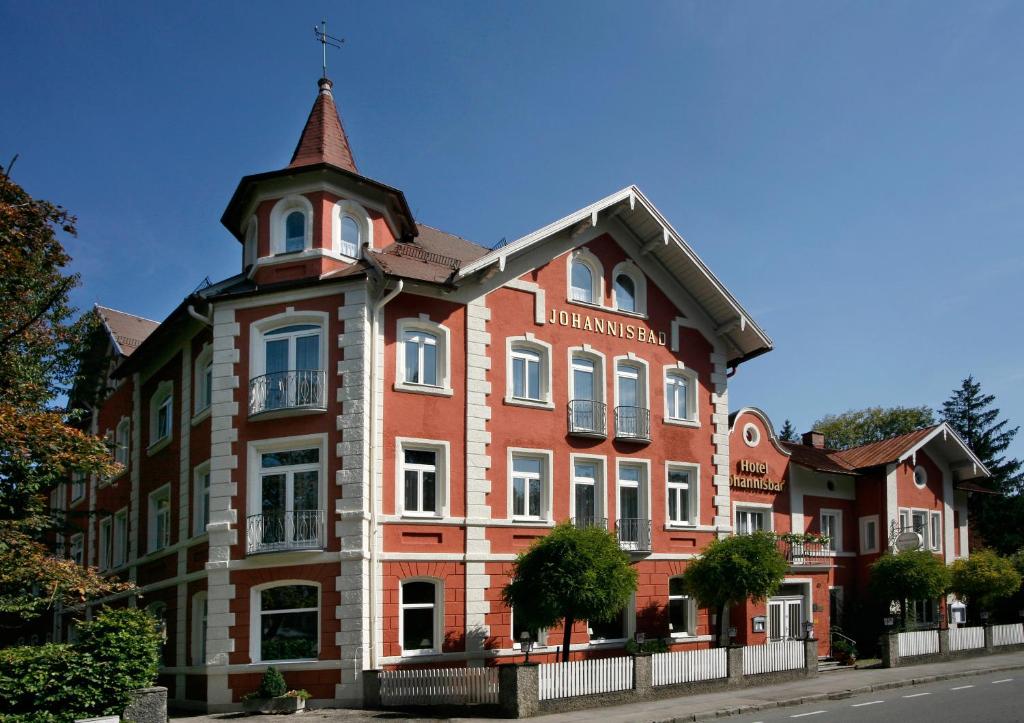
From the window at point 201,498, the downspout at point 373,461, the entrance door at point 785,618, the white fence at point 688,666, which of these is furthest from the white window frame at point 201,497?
the entrance door at point 785,618

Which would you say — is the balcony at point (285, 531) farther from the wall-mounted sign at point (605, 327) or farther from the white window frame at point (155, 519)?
the wall-mounted sign at point (605, 327)

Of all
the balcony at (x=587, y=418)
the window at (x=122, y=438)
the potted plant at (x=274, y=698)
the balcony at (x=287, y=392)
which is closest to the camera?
the potted plant at (x=274, y=698)

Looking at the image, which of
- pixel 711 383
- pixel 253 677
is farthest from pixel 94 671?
pixel 711 383

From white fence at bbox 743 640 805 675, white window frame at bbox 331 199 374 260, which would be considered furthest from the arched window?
white fence at bbox 743 640 805 675

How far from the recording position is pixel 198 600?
25.7 meters

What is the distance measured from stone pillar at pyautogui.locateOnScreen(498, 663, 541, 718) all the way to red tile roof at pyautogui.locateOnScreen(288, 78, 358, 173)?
12640mm

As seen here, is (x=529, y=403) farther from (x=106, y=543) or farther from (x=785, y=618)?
(x=106, y=543)

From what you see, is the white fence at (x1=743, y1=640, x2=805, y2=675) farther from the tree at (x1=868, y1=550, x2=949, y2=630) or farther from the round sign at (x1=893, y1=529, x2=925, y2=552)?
the round sign at (x1=893, y1=529, x2=925, y2=552)

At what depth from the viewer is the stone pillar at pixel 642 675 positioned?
2262cm

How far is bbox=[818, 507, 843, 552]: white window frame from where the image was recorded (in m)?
35.6

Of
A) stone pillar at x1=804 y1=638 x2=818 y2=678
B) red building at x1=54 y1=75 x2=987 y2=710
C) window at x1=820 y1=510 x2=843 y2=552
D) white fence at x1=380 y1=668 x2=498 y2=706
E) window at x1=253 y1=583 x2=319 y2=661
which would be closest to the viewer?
white fence at x1=380 y1=668 x2=498 y2=706

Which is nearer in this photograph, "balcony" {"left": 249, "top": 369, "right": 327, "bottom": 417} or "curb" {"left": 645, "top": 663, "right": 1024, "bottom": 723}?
"curb" {"left": 645, "top": 663, "right": 1024, "bottom": 723}

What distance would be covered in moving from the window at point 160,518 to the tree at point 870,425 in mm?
41488

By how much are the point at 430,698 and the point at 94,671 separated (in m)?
6.67
